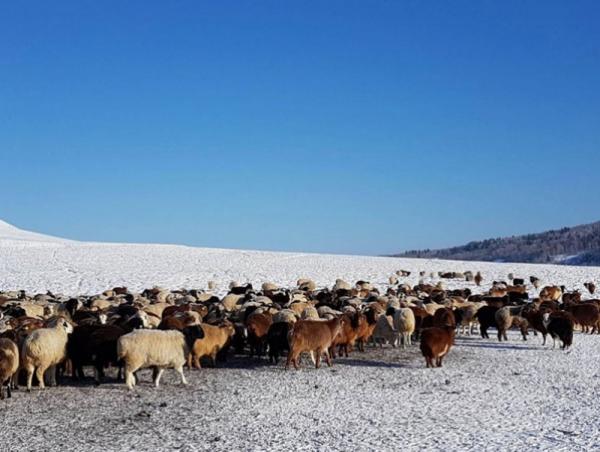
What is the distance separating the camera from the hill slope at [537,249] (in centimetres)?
14831

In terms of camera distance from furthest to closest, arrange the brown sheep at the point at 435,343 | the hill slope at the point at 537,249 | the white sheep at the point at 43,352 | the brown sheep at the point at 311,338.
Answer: the hill slope at the point at 537,249 → the brown sheep at the point at 435,343 → the brown sheep at the point at 311,338 → the white sheep at the point at 43,352

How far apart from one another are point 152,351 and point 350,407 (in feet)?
12.5

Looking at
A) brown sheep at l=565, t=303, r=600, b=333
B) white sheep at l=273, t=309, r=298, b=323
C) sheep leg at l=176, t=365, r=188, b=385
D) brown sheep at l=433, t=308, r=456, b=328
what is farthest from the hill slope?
sheep leg at l=176, t=365, r=188, b=385

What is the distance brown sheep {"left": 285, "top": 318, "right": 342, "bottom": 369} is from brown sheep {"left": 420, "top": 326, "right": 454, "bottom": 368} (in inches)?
78.1

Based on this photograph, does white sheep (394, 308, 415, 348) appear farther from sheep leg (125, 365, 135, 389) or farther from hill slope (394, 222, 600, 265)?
hill slope (394, 222, 600, 265)

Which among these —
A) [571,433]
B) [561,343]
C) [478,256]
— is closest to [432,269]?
[561,343]

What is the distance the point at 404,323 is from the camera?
56.4ft

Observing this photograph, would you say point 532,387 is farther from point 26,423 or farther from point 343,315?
point 26,423

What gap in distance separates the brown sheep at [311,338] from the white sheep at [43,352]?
4.54 meters

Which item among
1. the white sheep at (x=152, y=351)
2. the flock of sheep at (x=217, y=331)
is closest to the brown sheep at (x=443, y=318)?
the flock of sheep at (x=217, y=331)

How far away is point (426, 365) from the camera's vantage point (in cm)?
1441

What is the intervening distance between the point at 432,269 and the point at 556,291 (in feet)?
60.7

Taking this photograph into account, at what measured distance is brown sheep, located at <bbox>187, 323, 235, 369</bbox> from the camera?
1391cm

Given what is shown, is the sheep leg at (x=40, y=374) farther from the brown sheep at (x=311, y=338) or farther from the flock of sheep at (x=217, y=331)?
the brown sheep at (x=311, y=338)
